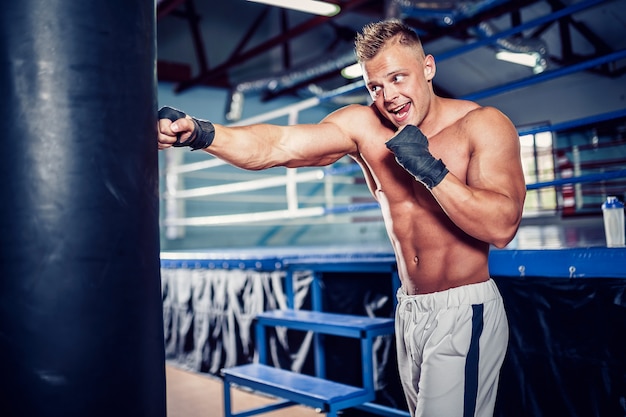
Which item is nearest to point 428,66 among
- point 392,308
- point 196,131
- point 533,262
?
point 196,131

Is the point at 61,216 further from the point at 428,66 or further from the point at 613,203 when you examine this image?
the point at 613,203

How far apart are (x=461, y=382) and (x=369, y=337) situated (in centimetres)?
79

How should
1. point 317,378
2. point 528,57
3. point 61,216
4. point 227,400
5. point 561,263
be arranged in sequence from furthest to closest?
point 528,57
point 227,400
point 317,378
point 561,263
point 61,216

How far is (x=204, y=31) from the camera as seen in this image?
9086 mm

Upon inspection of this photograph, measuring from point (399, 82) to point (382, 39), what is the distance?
0.43ft

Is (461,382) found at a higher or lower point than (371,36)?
lower

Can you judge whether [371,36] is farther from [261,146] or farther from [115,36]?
[115,36]

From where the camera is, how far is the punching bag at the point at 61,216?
0.73m

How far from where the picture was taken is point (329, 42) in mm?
10047

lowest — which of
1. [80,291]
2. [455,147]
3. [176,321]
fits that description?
[176,321]

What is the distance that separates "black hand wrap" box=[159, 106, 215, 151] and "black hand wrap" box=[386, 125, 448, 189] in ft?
1.47

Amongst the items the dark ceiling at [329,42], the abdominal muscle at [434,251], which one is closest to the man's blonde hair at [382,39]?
the abdominal muscle at [434,251]

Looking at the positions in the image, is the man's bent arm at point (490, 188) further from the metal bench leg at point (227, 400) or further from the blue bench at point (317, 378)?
the metal bench leg at point (227, 400)

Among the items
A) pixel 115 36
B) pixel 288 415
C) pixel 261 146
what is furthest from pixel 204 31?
pixel 115 36
